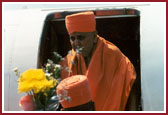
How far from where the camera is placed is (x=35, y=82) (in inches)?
115

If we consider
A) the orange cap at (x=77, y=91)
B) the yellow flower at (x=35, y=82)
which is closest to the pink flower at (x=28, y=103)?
the yellow flower at (x=35, y=82)

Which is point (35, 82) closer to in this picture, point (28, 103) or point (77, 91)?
point (28, 103)

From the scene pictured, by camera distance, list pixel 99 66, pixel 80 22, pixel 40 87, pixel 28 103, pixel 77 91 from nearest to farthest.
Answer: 1. pixel 40 87
2. pixel 28 103
3. pixel 77 91
4. pixel 80 22
5. pixel 99 66

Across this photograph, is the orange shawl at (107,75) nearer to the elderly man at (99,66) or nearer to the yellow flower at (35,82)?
the elderly man at (99,66)

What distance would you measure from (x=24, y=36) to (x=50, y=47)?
544 millimetres

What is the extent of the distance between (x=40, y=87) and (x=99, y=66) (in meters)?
1.98

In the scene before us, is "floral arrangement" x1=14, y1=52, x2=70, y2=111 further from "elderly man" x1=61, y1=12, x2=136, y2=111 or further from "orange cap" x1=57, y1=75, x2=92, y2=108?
"elderly man" x1=61, y1=12, x2=136, y2=111

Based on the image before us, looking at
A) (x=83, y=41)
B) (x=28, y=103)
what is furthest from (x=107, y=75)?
(x=28, y=103)

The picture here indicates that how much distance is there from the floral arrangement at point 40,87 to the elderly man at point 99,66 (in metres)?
1.48

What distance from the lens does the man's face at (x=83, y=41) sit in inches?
188

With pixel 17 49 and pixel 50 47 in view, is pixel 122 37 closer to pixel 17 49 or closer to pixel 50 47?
pixel 50 47

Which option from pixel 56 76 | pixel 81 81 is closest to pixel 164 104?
pixel 81 81

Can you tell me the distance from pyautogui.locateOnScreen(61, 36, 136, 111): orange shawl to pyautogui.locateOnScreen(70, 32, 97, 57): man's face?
0.09 m

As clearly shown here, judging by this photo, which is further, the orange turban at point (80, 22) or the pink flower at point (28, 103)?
the orange turban at point (80, 22)
